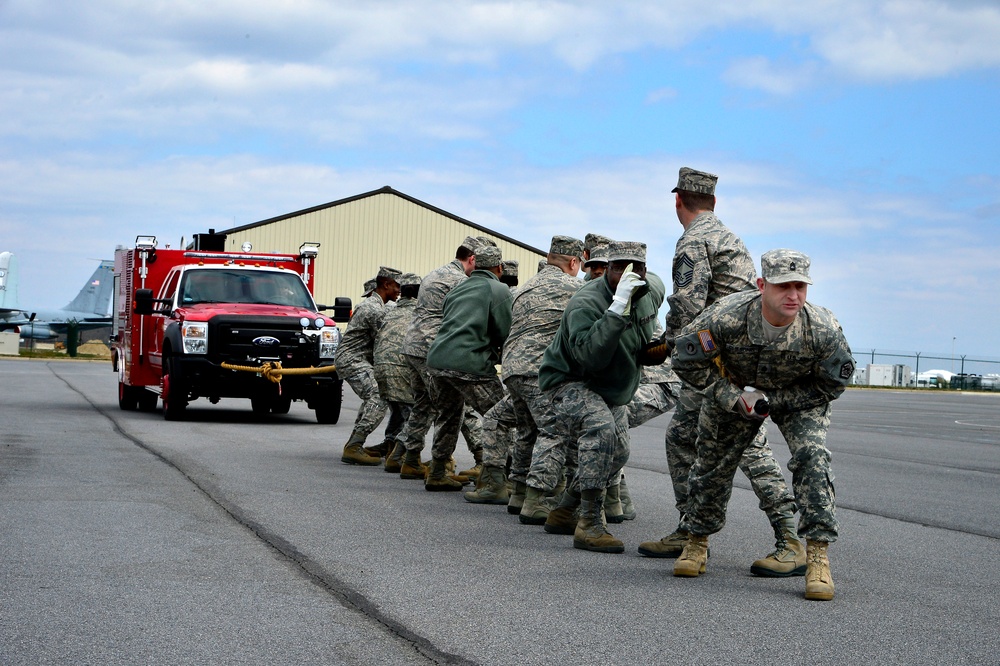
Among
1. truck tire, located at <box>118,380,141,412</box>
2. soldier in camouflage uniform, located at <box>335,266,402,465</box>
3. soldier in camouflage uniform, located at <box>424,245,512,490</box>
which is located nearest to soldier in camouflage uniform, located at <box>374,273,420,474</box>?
soldier in camouflage uniform, located at <box>335,266,402,465</box>

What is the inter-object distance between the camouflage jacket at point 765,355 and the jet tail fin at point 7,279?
89.0m

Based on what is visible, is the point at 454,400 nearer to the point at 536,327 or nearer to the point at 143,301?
the point at 536,327

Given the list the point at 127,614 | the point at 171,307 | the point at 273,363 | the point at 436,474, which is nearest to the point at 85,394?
the point at 171,307

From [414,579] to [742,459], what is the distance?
1930mm

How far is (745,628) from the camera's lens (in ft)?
17.6

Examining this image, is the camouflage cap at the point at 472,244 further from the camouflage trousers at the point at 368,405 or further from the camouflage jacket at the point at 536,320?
the camouflage trousers at the point at 368,405

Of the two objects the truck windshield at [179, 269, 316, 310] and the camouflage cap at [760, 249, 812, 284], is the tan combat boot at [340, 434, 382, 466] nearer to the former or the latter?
the truck windshield at [179, 269, 316, 310]

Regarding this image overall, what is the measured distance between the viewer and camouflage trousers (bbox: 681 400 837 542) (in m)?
6.06

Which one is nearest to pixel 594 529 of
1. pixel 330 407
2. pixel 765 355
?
pixel 765 355

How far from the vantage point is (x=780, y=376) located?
6.10 meters

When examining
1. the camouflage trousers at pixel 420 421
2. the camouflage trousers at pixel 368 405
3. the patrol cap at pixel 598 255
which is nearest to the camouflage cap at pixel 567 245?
the patrol cap at pixel 598 255

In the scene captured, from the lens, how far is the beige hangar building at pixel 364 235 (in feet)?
166

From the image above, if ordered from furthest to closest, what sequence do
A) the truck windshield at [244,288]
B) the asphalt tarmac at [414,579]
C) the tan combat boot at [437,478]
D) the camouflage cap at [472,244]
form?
the truck windshield at [244,288], the tan combat boot at [437,478], the camouflage cap at [472,244], the asphalt tarmac at [414,579]

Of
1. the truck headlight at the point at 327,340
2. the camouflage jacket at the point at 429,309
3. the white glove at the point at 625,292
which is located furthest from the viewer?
the truck headlight at the point at 327,340
